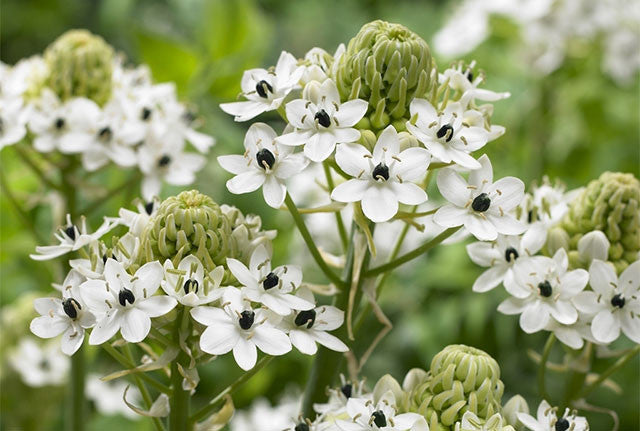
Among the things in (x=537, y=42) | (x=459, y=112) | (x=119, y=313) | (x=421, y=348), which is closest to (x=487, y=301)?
(x=421, y=348)

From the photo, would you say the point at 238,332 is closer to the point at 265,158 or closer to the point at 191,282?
the point at 191,282

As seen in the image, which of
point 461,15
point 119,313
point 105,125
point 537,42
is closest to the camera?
point 119,313

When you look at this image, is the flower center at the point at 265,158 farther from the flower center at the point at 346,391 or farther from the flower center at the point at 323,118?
the flower center at the point at 346,391

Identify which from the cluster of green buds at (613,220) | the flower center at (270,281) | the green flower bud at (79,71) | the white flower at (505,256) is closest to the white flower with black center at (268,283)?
the flower center at (270,281)

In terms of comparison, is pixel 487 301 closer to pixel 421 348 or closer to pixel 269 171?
pixel 421 348

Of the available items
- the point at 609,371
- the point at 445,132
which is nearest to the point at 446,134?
the point at 445,132

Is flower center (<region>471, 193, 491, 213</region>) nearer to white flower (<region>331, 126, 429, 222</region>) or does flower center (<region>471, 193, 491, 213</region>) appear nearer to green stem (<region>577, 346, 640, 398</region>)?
white flower (<region>331, 126, 429, 222</region>)

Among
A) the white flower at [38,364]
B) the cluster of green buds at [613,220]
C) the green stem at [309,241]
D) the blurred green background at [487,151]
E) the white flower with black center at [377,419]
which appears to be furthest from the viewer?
the blurred green background at [487,151]
